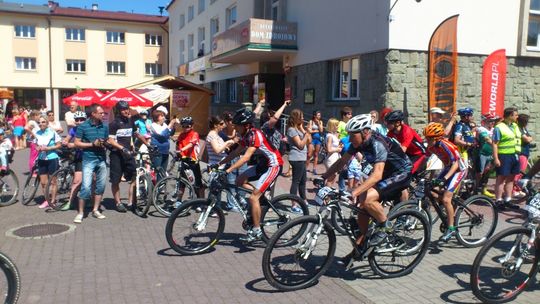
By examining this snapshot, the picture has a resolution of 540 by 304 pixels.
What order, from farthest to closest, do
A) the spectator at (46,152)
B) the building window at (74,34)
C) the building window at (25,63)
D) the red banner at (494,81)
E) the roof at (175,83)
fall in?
the building window at (74,34) → the building window at (25,63) → the roof at (175,83) → the red banner at (494,81) → the spectator at (46,152)

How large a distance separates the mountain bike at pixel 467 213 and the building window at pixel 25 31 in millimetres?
46780

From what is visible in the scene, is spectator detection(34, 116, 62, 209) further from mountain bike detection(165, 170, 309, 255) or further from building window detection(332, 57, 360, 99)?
building window detection(332, 57, 360, 99)

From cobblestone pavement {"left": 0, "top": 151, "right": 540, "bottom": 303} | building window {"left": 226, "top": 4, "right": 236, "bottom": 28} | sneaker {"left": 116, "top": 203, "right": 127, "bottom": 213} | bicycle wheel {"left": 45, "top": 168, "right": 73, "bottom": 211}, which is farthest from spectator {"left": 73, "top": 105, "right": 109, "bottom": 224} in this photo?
building window {"left": 226, "top": 4, "right": 236, "bottom": 28}

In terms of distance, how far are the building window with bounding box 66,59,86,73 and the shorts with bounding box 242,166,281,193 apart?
4451 cm

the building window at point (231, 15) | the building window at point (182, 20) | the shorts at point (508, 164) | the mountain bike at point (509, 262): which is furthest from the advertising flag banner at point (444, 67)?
the building window at point (182, 20)

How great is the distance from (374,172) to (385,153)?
25 cm

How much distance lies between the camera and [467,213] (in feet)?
20.2

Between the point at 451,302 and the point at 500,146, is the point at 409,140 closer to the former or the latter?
the point at 451,302

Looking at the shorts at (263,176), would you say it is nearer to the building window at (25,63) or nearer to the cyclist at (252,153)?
the cyclist at (252,153)

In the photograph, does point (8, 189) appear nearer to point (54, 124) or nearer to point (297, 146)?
point (54, 124)

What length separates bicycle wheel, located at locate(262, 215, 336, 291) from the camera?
4531 millimetres

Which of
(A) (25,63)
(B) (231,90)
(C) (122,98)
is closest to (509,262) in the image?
(C) (122,98)

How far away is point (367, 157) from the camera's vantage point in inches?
193

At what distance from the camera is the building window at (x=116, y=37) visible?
47.2m
